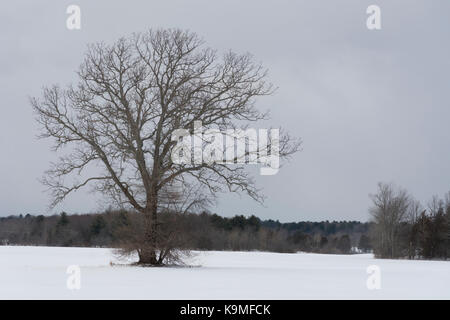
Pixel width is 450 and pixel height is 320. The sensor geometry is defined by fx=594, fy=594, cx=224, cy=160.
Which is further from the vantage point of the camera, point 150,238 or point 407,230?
point 407,230

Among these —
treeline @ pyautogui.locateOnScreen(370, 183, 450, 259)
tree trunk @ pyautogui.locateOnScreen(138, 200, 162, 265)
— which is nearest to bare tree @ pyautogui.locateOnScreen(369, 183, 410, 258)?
treeline @ pyautogui.locateOnScreen(370, 183, 450, 259)

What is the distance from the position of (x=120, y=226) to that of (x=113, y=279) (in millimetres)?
8324

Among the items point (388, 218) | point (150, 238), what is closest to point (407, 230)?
point (388, 218)

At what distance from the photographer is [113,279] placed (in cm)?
2041

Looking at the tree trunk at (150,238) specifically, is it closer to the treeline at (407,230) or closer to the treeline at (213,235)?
the treeline at (213,235)

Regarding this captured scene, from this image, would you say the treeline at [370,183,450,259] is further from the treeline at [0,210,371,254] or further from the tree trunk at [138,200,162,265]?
the tree trunk at [138,200,162,265]

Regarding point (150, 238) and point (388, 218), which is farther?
point (388, 218)

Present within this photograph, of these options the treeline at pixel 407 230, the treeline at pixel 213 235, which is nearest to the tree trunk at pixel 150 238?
the treeline at pixel 213 235

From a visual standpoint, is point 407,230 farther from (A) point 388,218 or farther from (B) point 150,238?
(B) point 150,238

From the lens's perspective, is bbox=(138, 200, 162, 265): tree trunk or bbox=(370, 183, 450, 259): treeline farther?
bbox=(370, 183, 450, 259): treeline

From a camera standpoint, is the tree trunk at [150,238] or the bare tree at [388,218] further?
the bare tree at [388,218]
